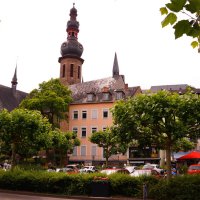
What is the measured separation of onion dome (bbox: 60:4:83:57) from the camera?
3137 inches

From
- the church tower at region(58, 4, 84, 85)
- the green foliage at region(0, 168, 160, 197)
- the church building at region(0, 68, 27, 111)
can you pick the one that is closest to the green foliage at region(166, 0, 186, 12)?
the green foliage at region(0, 168, 160, 197)

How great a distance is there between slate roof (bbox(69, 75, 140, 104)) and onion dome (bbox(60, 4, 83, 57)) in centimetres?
1644

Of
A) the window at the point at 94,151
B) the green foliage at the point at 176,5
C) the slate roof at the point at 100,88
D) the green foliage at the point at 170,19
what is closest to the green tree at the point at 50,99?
the slate roof at the point at 100,88

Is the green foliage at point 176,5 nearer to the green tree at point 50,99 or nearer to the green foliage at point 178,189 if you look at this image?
the green foliage at point 178,189

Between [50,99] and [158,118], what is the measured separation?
33272mm

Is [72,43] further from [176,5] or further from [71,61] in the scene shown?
[176,5]

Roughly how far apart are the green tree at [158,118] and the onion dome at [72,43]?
61828 millimetres

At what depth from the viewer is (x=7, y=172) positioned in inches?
888

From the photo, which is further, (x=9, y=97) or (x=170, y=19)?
(x=9, y=97)

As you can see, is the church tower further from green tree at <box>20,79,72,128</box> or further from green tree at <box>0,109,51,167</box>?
green tree at <box>0,109,51,167</box>

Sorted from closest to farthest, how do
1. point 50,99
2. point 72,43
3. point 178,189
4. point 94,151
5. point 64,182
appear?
point 178,189, point 64,182, point 50,99, point 94,151, point 72,43

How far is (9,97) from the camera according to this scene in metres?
74.6

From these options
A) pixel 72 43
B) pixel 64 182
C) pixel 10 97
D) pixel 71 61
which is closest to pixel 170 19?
pixel 64 182

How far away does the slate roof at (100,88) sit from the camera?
5799 centimetres
